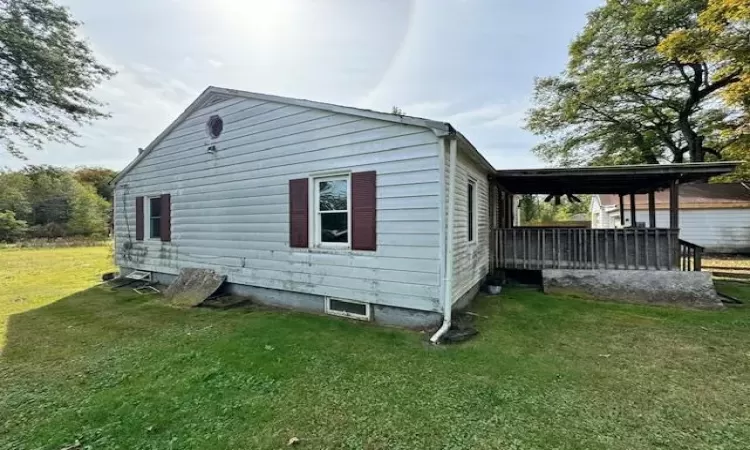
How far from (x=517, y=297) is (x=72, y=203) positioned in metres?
39.4

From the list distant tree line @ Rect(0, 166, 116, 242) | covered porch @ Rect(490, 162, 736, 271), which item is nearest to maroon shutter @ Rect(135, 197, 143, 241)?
covered porch @ Rect(490, 162, 736, 271)

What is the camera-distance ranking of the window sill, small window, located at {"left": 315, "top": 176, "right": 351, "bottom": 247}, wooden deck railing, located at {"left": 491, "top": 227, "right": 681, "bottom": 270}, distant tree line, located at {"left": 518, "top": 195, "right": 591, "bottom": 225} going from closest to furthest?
the window sill → small window, located at {"left": 315, "top": 176, "right": 351, "bottom": 247} → wooden deck railing, located at {"left": 491, "top": 227, "right": 681, "bottom": 270} → distant tree line, located at {"left": 518, "top": 195, "right": 591, "bottom": 225}

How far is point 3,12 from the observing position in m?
9.36

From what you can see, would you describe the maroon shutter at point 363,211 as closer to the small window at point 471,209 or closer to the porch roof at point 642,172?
the small window at point 471,209

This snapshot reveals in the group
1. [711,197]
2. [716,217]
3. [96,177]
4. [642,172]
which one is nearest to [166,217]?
[642,172]

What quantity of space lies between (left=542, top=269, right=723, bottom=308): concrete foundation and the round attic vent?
26.0 ft

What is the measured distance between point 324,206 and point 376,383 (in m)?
3.26

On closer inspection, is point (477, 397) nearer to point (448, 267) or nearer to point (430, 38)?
point (448, 267)

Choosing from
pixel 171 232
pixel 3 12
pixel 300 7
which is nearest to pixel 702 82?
pixel 300 7

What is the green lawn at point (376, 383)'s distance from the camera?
8.43 feet

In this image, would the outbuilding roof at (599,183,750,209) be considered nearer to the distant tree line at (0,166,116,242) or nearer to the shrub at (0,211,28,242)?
the distant tree line at (0,166,116,242)

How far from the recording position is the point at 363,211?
527 cm

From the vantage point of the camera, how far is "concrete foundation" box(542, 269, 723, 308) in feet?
20.5

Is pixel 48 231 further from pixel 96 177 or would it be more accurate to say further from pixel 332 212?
pixel 332 212
